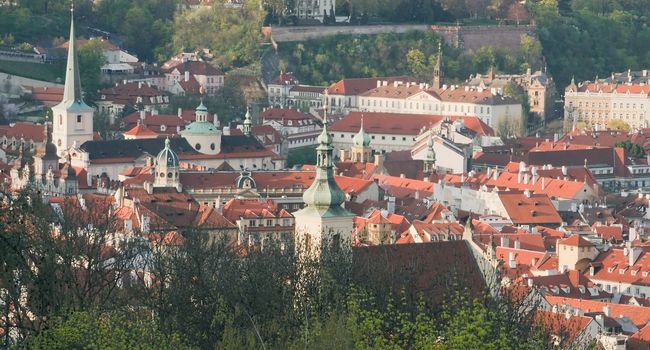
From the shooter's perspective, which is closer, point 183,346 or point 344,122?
point 183,346

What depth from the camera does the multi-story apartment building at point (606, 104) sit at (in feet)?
409

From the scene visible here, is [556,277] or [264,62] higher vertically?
[264,62]

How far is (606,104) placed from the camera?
12612 centimetres

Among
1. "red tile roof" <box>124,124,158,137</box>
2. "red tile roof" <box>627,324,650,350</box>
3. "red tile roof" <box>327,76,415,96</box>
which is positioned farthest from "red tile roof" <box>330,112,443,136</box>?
"red tile roof" <box>627,324,650,350</box>

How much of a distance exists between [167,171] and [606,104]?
50.1 meters

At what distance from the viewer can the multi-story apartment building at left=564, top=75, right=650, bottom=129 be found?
12481cm

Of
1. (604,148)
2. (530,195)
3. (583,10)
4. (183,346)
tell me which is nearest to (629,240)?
(530,195)

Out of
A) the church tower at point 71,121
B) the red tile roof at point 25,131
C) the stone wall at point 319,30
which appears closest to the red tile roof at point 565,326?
the church tower at point 71,121

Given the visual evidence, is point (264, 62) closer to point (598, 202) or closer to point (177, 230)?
point (598, 202)

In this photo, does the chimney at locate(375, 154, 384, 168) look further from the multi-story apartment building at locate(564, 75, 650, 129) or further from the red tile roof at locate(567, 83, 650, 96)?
the red tile roof at locate(567, 83, 650, 96)

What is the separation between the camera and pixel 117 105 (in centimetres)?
10825

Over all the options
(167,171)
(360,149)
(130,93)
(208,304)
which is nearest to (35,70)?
(130,93)

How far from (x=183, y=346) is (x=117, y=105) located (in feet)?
235

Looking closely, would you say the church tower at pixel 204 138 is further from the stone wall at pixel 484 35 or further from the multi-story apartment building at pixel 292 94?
the stone wall at pixel 484 35
